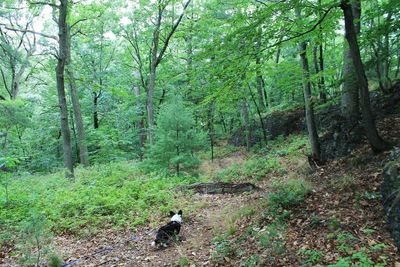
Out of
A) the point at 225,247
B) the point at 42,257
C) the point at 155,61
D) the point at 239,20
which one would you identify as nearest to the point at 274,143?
the point at 155,61

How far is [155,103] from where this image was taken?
24.9 metres

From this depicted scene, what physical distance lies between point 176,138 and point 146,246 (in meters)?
6.03

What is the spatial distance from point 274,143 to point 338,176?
10729 millimetres

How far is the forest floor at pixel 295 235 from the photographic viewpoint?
403 centimetres

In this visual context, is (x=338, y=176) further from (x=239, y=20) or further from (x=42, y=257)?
(x=42, y=257)

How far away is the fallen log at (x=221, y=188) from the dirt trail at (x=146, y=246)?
5.01ft

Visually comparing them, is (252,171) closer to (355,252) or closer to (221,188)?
(221,188)

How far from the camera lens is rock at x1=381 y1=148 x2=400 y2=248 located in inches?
151

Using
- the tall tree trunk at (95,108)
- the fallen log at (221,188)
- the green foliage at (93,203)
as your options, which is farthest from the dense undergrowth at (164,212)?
the tall tree trunk at (95,108)

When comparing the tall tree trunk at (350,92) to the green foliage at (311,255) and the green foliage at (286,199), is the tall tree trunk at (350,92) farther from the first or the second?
the green foliage at (311,255)

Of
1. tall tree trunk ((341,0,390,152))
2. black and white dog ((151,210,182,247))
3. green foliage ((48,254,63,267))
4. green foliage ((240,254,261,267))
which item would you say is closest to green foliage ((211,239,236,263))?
green foliage ((240,254,261,267))

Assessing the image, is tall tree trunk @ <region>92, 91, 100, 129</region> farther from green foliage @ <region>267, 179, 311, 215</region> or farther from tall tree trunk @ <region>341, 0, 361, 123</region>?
green foliage @ <region>267, 179, 311, 215</region>

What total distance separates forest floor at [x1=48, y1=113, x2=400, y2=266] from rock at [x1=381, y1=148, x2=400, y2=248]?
6.3 inches

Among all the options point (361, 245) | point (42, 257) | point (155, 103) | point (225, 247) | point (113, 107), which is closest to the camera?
point (361, 245)
